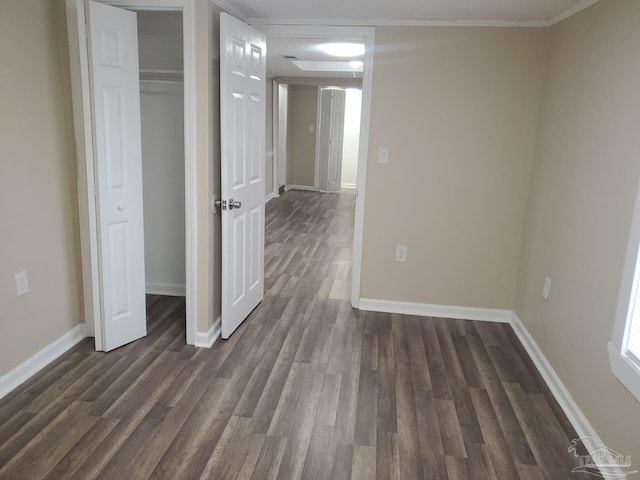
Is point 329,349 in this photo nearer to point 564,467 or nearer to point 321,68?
point 564,467

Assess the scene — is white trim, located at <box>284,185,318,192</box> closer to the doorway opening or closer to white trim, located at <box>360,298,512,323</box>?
the doorway opening

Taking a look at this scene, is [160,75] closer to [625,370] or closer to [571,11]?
[571,11]

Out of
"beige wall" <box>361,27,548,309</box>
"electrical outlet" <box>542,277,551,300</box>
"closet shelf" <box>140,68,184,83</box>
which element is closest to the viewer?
"electrical outlet" <box>542,277,551,300</box>

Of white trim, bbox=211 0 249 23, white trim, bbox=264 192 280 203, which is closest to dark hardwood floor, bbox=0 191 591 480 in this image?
white trim, bbox=211 0 249 23

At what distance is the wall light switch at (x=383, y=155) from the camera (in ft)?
11.7

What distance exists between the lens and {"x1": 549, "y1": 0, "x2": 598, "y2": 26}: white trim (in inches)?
104

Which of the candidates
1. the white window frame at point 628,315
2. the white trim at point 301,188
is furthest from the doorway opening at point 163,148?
the white trim at point 301,188

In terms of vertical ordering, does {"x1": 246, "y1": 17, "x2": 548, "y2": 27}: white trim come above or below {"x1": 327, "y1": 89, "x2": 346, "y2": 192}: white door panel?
above

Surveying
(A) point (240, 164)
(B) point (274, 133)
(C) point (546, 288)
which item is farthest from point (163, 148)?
(B) point (274, 133)

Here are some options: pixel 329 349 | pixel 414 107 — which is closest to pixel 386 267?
pixel 329 349

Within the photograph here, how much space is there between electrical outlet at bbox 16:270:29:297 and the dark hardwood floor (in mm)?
487

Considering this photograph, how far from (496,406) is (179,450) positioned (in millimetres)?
1638

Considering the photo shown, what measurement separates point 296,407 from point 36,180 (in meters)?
1.88

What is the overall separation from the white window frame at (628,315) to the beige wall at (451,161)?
1568 millimetres
